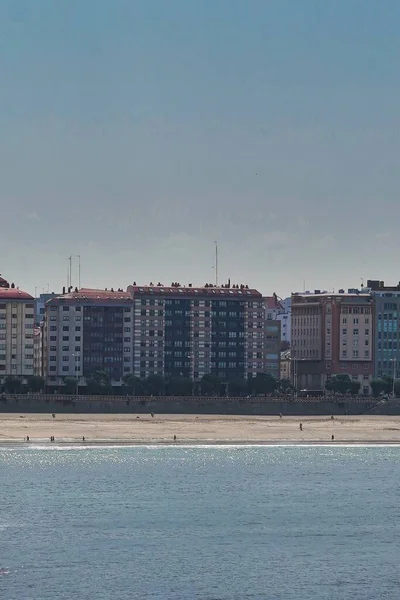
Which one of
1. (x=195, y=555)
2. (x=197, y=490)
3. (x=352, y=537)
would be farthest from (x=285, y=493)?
(x=195, y=555)

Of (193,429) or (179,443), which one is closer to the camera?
(179,443)

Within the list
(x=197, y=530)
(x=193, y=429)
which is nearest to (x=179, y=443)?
(x=193, y=429)

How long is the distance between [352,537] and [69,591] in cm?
2294

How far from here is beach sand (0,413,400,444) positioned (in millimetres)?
155500

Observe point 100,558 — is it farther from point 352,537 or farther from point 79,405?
point 79,405

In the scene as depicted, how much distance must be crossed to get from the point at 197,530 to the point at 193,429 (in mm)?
81821

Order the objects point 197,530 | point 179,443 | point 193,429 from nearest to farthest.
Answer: point 197,530 → point 179,443 → point 193,429

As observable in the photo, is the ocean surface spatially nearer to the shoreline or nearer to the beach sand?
the shoreline

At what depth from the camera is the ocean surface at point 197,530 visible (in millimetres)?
71688

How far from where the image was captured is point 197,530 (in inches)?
3501

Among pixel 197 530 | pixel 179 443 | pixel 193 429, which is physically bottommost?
pixel 197 530

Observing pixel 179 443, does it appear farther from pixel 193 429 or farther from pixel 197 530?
pixel 197 530

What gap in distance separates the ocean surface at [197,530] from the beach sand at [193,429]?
13759 mm

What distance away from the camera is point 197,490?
112 m
